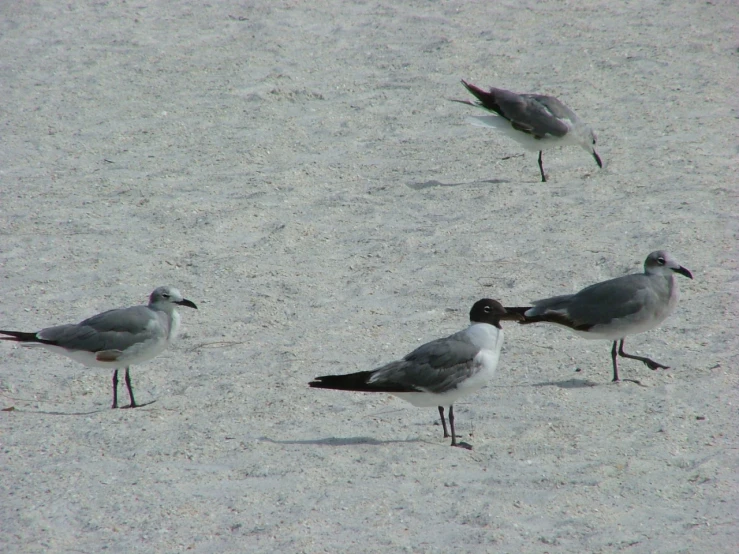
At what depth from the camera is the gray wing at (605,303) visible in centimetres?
616

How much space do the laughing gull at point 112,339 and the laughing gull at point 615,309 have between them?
94.3 inches

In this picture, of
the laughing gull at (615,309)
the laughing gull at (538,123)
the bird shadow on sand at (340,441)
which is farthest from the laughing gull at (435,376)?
the laughing gull at (538,123)

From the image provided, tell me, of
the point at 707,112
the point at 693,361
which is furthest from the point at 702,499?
the point at 707,112

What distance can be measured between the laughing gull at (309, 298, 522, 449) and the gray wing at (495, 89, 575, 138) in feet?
14.1

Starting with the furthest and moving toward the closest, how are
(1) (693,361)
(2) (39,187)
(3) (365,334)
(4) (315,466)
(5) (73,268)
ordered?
(2) (39,187) < (5) (73,268) < (3) (365,334) < (1) (693,361) < (4) (315,466)

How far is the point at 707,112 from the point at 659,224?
2.72m

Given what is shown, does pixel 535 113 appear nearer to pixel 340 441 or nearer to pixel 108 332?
pixel 340 441

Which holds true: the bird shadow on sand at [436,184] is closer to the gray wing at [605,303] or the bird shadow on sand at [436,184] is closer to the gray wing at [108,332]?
the gray wing at [605,303]

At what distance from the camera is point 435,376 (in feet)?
17.5

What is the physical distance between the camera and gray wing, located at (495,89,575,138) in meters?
9.29

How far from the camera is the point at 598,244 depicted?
7914 mm

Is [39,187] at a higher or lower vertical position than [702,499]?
lower

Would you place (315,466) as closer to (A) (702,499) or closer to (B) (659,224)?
(A) (702,499)

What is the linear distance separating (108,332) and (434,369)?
2.13 metres
